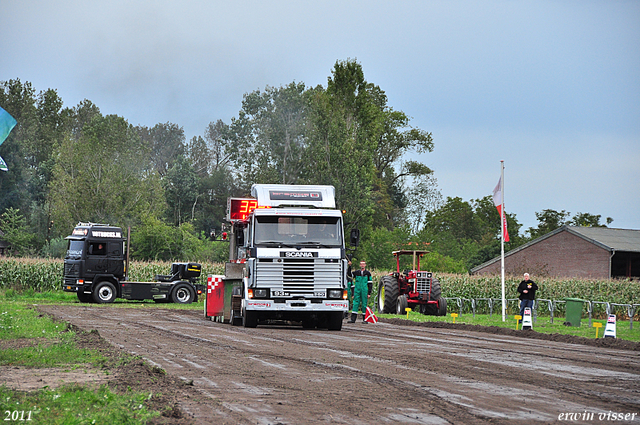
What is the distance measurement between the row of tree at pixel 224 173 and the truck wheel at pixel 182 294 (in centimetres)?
1126

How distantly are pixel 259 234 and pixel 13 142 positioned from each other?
61528 mm

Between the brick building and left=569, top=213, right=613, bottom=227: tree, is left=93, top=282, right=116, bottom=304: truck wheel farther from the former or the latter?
left=569, top=213, right=613, bottom=227: tree

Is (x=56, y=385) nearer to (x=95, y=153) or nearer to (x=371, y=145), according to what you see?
(x=371, y=145)

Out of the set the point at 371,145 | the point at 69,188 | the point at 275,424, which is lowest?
the point at 275,424

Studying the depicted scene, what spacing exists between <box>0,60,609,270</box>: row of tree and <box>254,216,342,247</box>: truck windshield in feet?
80.3

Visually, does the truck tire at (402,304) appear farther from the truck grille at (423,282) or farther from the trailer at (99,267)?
the trailer at (99,267)

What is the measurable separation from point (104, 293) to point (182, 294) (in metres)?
4.03

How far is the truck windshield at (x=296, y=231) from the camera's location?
20031 millimetres

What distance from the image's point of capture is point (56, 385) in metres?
8.84

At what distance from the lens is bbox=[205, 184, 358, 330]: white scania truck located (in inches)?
779

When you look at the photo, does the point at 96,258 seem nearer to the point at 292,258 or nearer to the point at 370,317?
A: the point at 370,317

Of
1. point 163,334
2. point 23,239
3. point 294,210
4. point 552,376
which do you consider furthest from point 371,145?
point 552,376

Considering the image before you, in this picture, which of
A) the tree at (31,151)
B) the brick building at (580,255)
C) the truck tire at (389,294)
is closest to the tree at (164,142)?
the tree at (31,151)

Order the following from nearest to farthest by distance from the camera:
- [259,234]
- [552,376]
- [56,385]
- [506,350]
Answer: [56,385], [552,376], [506,350], [259,234]
